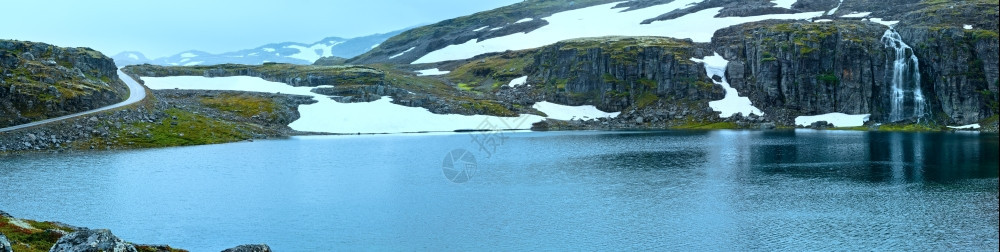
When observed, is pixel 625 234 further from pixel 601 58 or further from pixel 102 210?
pixel 601 58

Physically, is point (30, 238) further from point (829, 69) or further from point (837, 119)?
point (829, 69)

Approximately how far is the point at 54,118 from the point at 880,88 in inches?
5886

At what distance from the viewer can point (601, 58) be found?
6875 inches

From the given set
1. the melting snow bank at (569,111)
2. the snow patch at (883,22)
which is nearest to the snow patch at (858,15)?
the snow patch at (883,22)

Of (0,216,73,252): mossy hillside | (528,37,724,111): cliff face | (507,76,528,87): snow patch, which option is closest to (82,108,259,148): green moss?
(0,216,73,252): mossy hillside

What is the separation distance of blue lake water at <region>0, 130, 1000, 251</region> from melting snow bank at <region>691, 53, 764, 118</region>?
5189 cm

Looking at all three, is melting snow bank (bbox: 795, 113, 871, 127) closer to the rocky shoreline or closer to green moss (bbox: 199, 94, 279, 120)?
green moss (bbox: 199, 94, 279, 120)

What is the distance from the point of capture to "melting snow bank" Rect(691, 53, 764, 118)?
151 meters

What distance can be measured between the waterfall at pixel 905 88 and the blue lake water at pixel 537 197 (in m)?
39.4

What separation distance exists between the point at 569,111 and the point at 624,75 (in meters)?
17.5

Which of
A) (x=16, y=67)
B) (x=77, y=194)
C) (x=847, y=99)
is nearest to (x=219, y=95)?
(x=16, y=67)

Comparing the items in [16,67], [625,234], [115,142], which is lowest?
[625,234]

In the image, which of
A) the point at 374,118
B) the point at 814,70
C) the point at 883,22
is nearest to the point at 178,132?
the point at 374,118

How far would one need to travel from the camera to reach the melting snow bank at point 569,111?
524ft
